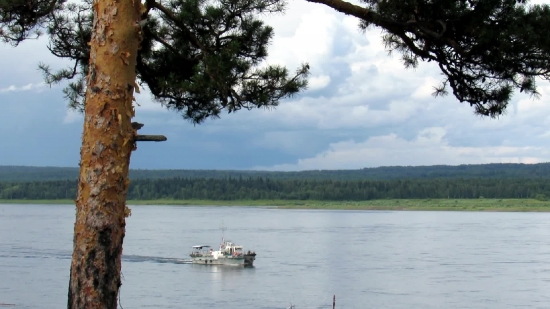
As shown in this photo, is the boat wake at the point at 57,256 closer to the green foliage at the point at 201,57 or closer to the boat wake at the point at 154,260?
the boat wake at the point at 154,260

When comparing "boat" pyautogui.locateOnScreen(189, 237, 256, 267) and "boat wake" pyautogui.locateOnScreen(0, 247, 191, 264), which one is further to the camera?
"boat wake" pyautogui.locateOnScreen(0, 247, 191, 264)

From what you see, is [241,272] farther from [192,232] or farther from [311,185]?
[311,185]

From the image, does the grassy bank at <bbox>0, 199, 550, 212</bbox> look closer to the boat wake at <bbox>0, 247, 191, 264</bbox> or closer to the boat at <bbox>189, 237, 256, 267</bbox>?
the boat at <bbox>189, 237, 256, 267</bbox>

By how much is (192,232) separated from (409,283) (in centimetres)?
4510

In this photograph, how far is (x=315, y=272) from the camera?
4528 centimetres

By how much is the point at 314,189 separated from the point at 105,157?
14536cm

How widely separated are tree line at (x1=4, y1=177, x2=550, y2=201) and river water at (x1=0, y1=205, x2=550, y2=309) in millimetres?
58658

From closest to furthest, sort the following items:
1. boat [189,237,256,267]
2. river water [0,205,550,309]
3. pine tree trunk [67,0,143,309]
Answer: pine tree trunk [67,0,143,309] < river water [0,205,550,309] < boat [189,237,256,267]

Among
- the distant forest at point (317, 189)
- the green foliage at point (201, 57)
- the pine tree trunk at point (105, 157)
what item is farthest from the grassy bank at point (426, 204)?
the pine tree trunk at point (105, 157)

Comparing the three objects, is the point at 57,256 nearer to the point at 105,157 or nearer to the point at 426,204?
the point at 105,157

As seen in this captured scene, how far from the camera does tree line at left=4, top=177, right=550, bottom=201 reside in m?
136

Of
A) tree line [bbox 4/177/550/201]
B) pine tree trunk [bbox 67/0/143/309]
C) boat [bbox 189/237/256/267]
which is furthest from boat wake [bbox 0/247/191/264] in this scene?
tree line [bbox 4/177/550/201]

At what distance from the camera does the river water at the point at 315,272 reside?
34.3 meters

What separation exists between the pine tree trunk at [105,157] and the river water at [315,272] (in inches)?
1104
